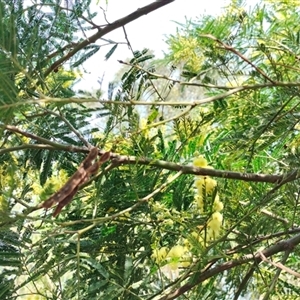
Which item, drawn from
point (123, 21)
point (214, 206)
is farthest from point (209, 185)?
point (123, 21)

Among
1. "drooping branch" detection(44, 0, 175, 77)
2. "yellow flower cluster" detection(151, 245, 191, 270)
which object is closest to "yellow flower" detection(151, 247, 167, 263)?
"yellow flower cluster" detection(151, 245, 191, 270)

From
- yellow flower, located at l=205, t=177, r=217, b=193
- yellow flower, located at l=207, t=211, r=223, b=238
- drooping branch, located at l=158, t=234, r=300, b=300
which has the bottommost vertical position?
drooping branch, located at l=158, t=234, r=300, b=300

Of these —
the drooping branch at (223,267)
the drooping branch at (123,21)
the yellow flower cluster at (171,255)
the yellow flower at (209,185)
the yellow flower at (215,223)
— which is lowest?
the drooping branch at (223,267)

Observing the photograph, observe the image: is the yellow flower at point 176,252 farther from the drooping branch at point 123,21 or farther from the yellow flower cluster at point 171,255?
the drooping branch at point 123,21

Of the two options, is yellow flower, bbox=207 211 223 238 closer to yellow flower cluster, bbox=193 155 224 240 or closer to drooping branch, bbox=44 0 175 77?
yellow flower cluster, bbox=193 155 224 240

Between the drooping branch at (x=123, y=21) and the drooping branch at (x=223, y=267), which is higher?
the drooping branch at (x=123, y=21)

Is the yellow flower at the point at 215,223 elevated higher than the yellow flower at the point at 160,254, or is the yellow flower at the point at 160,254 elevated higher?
the yellow flower at the point at 215,223

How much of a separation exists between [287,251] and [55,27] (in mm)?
348

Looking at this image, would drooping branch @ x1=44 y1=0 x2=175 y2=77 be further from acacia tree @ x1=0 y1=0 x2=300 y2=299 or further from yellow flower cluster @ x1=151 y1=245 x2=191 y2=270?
yellow flower cluster @ x1=151 y1=245 x2=191 y2=270

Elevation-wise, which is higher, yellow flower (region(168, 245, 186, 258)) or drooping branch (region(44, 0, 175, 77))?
drooping branch (region(44, 0, 175, 77))

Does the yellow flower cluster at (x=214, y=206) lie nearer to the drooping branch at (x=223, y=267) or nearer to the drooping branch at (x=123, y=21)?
the drooping branch at (x=223, y=267)

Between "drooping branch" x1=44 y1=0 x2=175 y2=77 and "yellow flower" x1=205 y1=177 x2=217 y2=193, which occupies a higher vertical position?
"drooping branch" x1=44 y1=0 x2=175 y2=77

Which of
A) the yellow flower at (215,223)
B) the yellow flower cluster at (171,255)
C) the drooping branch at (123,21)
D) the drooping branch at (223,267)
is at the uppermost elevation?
the drooping branch at (123,21)

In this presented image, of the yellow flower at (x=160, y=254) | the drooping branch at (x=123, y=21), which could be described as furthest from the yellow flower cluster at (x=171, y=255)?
the drooping branch at (x=123, y=21)
